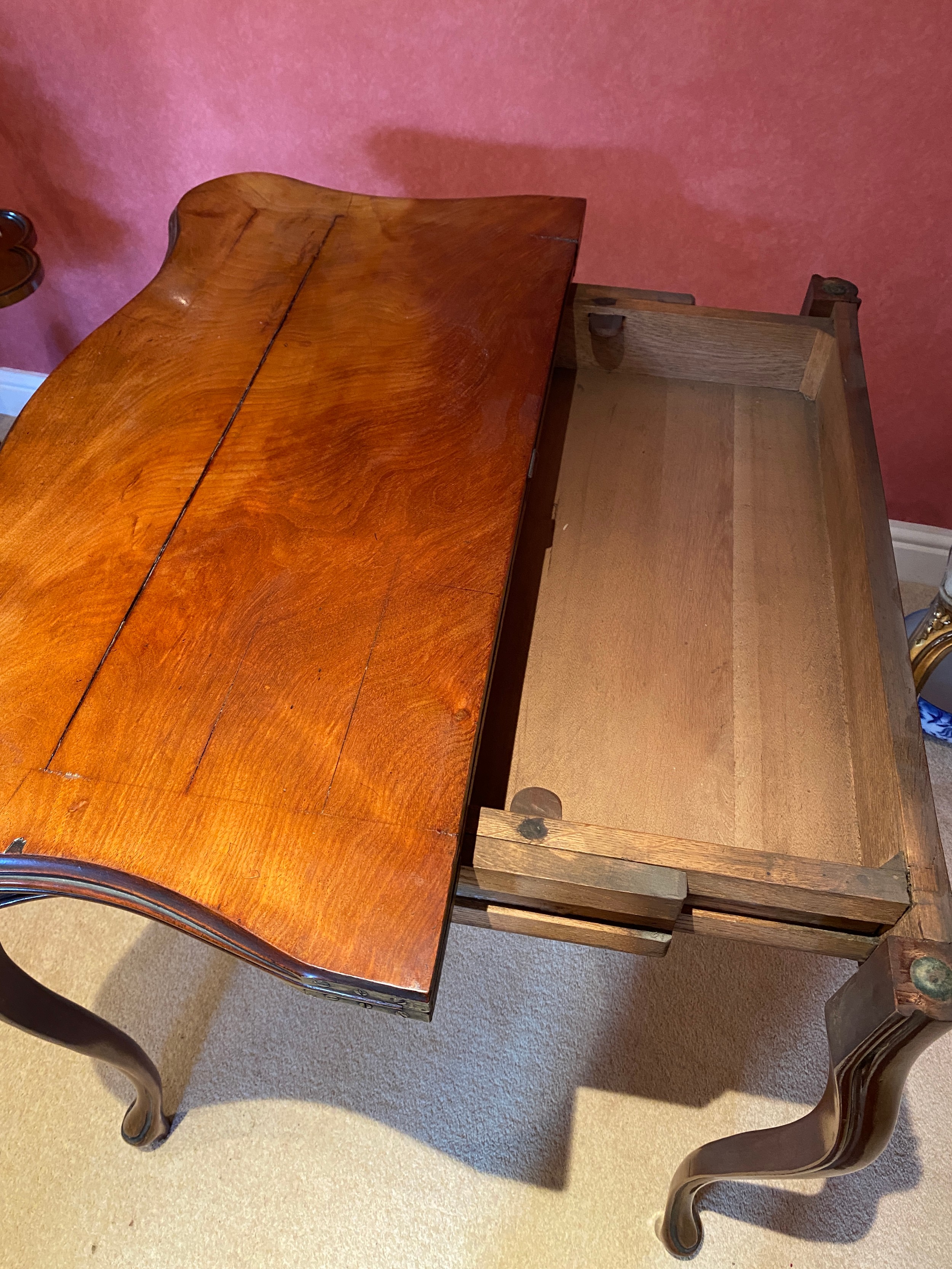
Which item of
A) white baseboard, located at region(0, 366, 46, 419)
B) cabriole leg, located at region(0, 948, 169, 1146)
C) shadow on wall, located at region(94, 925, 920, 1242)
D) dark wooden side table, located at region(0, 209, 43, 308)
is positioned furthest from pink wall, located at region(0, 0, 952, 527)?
cabriole leg, located at region(0, 948, 169, 1146)

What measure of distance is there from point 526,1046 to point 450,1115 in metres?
0.12

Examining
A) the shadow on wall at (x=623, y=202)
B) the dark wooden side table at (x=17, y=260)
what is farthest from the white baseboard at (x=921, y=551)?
the shadow on wall at (x=623, y=202)

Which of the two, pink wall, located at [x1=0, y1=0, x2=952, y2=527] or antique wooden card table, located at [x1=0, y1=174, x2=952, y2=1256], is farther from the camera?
pink wall, located at [x1=0, y1=0, x2=952, y2=527]

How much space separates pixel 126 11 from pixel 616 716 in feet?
3.86

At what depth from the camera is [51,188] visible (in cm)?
149

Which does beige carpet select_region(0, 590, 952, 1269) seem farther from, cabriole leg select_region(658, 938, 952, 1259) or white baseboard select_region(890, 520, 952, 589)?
white baseboard select_region(890, 520, 952, 589)

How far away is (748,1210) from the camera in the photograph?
1032 mm

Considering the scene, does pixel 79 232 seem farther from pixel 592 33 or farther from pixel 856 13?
pixel 856 13

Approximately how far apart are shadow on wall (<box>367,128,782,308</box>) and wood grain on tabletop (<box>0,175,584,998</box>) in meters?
0.26

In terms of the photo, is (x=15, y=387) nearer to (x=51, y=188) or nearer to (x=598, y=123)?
(x=51, y=188)

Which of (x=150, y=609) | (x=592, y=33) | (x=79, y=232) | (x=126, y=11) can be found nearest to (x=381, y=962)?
(x=150, y=609)

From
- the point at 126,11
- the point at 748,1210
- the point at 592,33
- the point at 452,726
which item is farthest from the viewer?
the point at 126,11

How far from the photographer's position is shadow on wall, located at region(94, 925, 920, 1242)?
1064 mm

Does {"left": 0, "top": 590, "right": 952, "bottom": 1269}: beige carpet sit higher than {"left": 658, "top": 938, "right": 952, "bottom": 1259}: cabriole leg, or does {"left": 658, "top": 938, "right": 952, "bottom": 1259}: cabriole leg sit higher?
{"left": 658, "top": 938, "right": 952, "bottom": 1259}: cabriole leg
